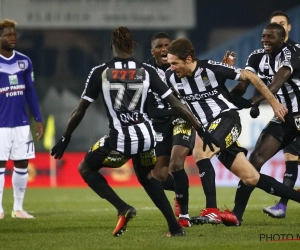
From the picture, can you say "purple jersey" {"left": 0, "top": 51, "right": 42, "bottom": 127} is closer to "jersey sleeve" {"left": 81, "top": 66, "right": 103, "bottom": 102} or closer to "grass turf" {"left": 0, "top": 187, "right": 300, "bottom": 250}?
"grass turf" {"left": 0, "top": 187, "right": 300, "bottom": 250}

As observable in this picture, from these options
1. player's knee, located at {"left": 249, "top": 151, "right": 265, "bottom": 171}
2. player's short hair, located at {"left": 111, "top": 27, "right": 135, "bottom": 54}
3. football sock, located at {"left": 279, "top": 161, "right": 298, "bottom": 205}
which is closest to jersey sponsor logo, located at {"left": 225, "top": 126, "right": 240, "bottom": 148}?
player's knee, located at {"left": 249, "top": 151, "right": 265, "bottom": 171}

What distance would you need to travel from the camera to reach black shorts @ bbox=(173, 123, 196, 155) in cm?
868

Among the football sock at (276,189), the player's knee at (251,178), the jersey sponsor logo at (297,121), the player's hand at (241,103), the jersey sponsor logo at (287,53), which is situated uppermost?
the jersey sponsor logo at (287,53)

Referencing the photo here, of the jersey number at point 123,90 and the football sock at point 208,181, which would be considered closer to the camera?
the jersey number at point 123,90

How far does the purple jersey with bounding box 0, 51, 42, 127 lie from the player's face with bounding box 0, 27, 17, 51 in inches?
6.3

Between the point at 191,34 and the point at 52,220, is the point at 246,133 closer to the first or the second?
the point at 191,34

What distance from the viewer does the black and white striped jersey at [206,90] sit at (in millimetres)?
8164

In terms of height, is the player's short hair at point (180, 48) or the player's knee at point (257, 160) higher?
the player's short hair at point (180, 48)

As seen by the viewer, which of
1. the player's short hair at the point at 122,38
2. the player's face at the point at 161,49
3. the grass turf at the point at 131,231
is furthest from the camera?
the player's face at the point at 161,49

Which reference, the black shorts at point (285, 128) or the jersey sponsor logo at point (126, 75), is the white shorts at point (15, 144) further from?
the jersey sponsor logo at point (126, 75)

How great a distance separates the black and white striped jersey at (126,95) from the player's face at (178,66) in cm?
75

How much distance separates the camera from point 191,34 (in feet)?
86.4

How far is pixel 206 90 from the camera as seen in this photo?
8234 mm

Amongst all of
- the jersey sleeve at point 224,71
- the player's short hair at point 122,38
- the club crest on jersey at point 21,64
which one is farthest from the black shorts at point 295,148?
the player's short hair at point 122,38
